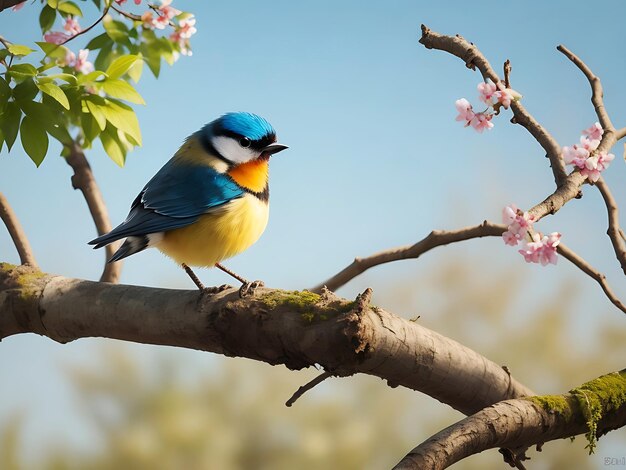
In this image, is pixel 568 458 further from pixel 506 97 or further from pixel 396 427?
pixel 506 97

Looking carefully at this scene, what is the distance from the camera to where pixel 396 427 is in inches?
207

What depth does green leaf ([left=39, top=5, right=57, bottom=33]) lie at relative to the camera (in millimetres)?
3383

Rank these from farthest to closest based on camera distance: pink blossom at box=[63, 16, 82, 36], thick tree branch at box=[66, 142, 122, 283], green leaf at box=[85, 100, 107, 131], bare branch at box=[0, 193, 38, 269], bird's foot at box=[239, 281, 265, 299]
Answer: pink blossom at box=[63, 16, 82, 36] → thick tree branch at box=[66, 142, 122, 283] → bare branch at box=[0, 193, 38, 269] → green leaf at box=[85, 100, 107, 131] → bird's foot at box=[239, 281, 265, 299]

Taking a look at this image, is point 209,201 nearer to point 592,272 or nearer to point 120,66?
point 120,66

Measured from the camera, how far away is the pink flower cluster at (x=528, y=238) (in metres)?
2.48

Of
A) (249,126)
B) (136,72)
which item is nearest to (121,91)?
(249,126)

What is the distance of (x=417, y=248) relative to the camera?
8.87 ft

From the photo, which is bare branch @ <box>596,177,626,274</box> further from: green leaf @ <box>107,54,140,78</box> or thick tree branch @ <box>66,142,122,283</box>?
thick tree branch @ <box>66,142,122,283</box>

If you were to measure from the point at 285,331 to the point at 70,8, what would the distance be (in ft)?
6.98

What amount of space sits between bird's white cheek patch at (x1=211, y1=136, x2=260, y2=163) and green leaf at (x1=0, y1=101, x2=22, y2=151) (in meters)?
0.71

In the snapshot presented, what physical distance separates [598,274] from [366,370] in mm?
1191

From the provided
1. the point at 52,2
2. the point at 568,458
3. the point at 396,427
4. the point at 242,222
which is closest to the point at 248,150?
the point at 242,222

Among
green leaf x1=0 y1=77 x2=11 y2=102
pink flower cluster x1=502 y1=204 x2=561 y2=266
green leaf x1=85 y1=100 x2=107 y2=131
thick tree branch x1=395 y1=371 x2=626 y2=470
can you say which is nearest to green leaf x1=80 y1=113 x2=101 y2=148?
green leaf x1=85 y1=100 x2=107 y2=131

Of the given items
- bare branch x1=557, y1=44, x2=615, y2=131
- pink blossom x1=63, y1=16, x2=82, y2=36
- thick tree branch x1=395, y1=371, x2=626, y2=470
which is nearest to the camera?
thick tree branch x1=395, y1=371, x2=626, y2=470
